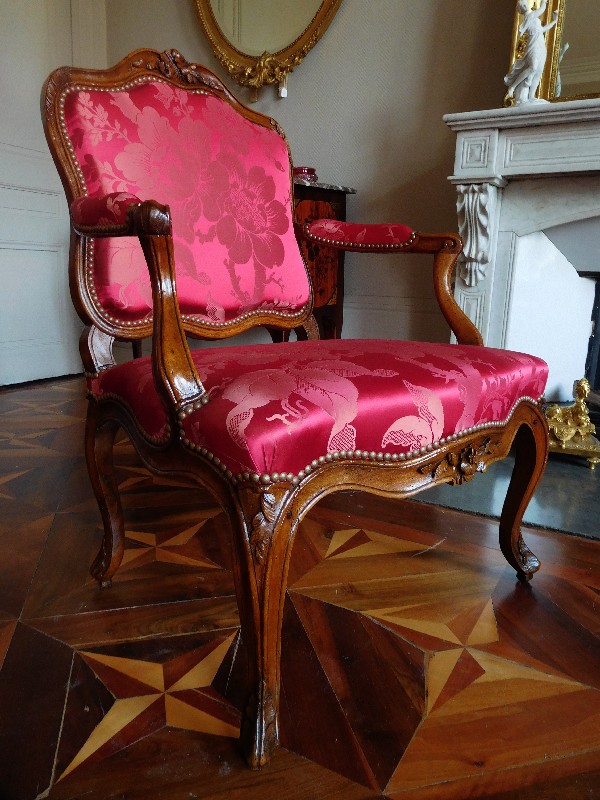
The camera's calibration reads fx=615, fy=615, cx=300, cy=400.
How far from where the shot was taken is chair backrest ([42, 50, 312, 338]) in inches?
36.0

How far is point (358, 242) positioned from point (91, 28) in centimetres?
252

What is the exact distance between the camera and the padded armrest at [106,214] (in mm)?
723

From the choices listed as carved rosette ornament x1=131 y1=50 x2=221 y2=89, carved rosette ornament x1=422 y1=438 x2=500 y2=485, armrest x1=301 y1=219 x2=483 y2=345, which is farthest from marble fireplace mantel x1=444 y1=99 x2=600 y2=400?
carved rosette ornament x1=422 y1=438 x2=500 y2=485

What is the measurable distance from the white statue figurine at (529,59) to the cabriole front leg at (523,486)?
3.88 feet

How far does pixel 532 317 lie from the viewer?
196cm

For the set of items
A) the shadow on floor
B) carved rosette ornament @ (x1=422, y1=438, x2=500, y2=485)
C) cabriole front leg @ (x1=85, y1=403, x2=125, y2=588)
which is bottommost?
the shadow on floor

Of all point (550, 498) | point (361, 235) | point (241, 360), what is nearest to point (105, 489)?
point (241, 360)

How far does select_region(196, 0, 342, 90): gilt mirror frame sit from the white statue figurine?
80 centimetres

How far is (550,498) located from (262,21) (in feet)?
6.85

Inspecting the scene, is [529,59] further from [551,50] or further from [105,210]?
[105,210]

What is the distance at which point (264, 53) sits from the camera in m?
2.42

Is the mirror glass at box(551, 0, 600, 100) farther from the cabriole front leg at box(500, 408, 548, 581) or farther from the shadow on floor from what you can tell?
the cabriole front leg at box(500, 408, 548, 581)

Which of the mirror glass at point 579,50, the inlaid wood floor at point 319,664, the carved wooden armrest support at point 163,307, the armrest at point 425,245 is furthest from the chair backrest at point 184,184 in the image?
the mirror glass at point 579,50

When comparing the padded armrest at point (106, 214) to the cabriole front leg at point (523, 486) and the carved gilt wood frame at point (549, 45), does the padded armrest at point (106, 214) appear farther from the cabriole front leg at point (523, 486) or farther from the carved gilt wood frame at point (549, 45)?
the carved gilt wood frame at point (549, 45)
